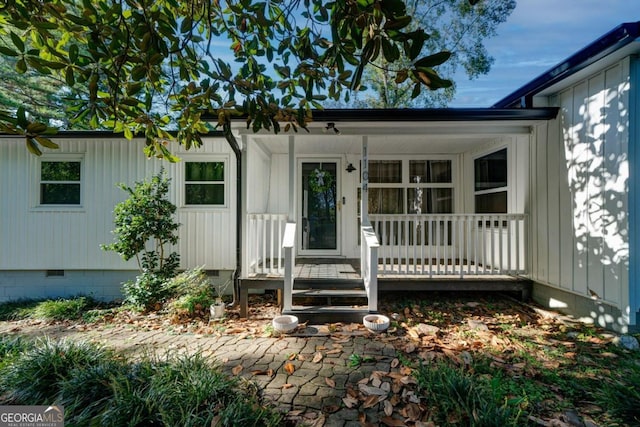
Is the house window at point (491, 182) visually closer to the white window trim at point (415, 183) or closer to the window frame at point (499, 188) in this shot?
the window frame at point (499, 188)

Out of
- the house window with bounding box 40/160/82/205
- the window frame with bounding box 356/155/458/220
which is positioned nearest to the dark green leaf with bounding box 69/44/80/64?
the house window with bounding box 40/160/82/205

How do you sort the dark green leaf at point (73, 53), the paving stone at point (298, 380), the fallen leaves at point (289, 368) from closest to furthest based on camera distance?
A: the dark green leaf at point (73, 53) → the paving stone at point (298, 380) → the fallen leaves at point (289, 368)

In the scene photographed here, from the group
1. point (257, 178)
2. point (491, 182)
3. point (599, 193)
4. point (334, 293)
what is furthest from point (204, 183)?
point (599, 193)

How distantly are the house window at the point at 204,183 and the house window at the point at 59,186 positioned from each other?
2.12m

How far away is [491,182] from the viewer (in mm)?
5852

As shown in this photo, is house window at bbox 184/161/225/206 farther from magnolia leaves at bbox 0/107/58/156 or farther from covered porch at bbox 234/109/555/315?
magnolia leaves at bbox 0/107/58/156

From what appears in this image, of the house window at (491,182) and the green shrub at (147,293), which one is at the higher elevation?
the house window at (491,182)

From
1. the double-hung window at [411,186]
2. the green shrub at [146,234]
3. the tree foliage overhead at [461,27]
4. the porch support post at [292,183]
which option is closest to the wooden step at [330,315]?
the porch support post at [292,183]

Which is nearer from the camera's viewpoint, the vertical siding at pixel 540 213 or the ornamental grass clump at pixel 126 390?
the ornamental grass clump at pixel 126 390

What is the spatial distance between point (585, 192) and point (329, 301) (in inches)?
146

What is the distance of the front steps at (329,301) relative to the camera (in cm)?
425

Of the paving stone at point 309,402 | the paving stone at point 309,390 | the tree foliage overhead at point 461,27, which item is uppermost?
the tree foliage overhead at point 461,27

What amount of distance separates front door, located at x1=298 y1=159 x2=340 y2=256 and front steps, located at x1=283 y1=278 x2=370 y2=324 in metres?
1.65

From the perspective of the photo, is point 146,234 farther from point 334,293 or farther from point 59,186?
point 334,293
